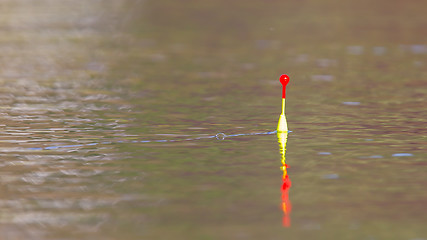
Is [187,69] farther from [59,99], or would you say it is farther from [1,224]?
[1,224]

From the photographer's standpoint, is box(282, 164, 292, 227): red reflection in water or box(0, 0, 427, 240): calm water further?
box(0, 0, 427, 240): calm water

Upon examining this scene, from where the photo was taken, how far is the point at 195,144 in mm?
10656

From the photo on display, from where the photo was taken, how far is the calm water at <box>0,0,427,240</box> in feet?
24.0

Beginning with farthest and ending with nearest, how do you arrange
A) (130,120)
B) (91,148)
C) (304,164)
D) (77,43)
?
(77,43) → (130,120) → (91,148) → (304,164)

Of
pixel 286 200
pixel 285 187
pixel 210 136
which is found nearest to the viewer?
pixel 286 200

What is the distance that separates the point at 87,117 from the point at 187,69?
6.30 metres

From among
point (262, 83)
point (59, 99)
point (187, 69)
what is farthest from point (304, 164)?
point (187, 69)

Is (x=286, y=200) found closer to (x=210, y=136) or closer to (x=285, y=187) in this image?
(x=285, y=187)

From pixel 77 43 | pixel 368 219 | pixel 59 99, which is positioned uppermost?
pixel 77 43

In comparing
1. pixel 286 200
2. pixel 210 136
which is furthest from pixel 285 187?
pixel 210 136

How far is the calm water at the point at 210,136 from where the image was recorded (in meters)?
7.32

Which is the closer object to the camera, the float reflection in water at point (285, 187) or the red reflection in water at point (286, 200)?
the red reflection in water at point (286, 200)

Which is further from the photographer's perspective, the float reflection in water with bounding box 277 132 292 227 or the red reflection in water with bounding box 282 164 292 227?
the float reflection in water with bounding box 277 132 292 227

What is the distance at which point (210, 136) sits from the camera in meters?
11.2
